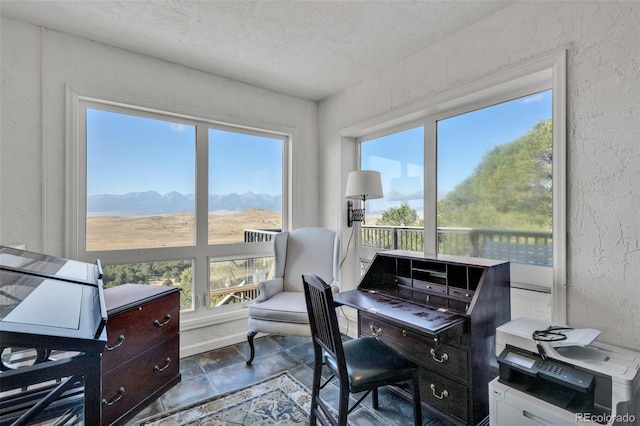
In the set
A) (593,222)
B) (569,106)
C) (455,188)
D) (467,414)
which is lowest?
(467,414)

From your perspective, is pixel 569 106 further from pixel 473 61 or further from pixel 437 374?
pixel 437 374

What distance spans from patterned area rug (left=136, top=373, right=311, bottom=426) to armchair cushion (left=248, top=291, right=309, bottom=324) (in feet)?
1.57

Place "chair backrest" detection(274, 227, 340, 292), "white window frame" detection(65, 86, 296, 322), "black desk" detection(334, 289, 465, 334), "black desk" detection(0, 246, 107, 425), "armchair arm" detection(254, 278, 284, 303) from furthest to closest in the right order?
"chair backrest" detection(274, 227, 340, 292) < "armchair arm" detection(254, 278, 284, 303) < "white window frame" detection(65, 86, 296, 322) < "black desk" detection(334, 289, 465, 334) < "black desk" detection(0, 246, 107, 425)

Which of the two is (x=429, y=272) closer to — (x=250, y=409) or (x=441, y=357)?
(x=441, y=357)

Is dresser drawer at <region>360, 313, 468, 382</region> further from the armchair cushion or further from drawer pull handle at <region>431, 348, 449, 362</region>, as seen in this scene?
the armchair cushion

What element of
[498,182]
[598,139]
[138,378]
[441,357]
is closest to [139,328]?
[138,378]

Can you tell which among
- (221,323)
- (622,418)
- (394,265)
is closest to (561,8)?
(394,265)

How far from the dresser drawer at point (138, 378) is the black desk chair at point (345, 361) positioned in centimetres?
114

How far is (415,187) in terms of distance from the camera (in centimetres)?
280

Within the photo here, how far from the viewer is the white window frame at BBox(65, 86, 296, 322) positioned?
230 cm

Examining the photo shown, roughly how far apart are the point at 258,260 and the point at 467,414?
2.30 meters

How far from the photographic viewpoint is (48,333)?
0.94 meters

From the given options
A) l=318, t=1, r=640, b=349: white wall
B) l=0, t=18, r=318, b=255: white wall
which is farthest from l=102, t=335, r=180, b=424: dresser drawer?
l=318, t=1, r=640, b=349: white wall

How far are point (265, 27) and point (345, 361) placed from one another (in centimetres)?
222
